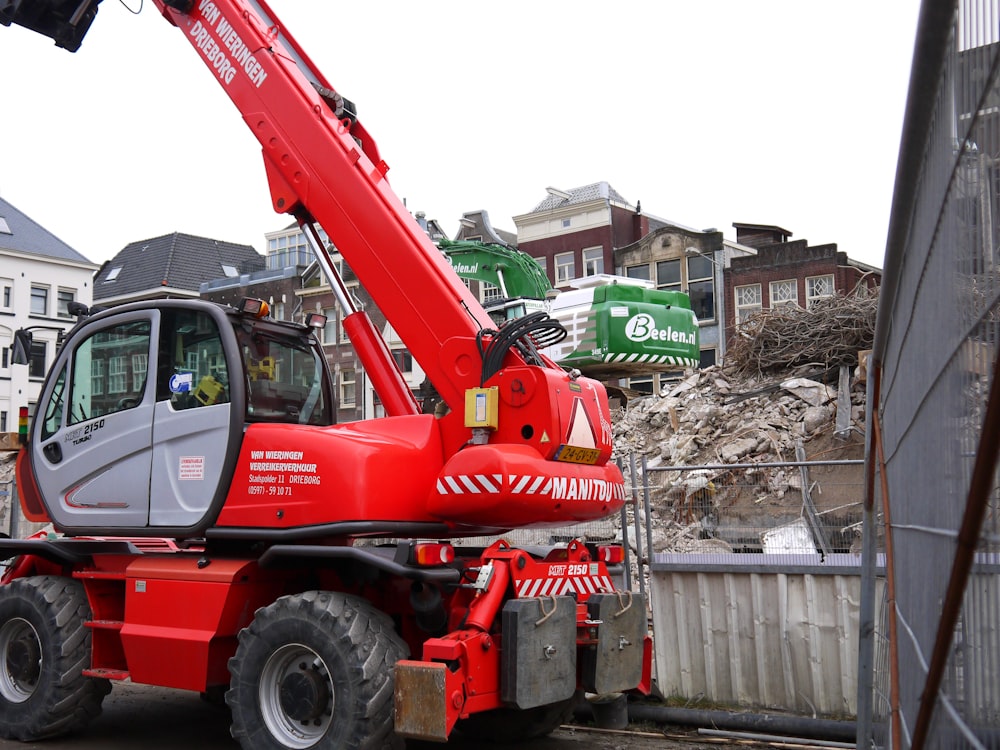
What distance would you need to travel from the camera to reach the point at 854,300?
19.4 meters

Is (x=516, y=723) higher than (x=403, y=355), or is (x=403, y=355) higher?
(x=403, y=355)

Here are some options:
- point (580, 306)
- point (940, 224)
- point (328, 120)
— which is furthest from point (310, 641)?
point (580, 306)

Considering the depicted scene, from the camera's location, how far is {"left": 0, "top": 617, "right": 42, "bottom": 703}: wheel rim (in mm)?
7508

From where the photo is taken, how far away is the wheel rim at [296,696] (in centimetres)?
604

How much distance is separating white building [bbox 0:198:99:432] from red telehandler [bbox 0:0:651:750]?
145 ft

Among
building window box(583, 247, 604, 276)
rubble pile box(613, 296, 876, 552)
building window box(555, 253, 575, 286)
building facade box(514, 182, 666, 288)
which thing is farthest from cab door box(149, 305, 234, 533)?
building window box(555, 253, 575, 286)

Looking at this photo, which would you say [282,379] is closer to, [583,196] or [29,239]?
[583,196]

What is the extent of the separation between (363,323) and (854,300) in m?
14.0

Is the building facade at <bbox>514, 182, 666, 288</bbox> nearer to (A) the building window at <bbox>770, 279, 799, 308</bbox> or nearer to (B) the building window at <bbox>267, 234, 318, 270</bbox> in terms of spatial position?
(A) the building window at <bbox>770, 279, 799, 308</bbox>

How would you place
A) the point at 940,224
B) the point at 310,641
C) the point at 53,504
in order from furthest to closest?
1. the point at 53,504
2. the point at 310,641
3. the point at 940,224

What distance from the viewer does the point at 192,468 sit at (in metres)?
7.02

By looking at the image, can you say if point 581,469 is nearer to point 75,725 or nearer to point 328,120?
point 328,120

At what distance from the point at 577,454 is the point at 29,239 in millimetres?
52430

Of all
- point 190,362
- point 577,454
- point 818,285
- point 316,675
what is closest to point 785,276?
point 818,285
